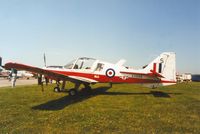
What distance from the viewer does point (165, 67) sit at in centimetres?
1652

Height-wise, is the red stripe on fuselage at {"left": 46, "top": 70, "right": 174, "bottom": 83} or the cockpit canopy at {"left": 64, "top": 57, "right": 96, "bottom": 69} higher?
the cockpit canopy at {"left": 64, "top": 57, "right": 96, "bottom": 69}

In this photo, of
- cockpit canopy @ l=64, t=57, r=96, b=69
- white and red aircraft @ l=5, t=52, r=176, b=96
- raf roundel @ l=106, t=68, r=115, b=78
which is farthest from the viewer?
cockpit canopy @ l=64, t=57, r=96, b=69

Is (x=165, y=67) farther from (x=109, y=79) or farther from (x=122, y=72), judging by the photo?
(x=109, y=79)

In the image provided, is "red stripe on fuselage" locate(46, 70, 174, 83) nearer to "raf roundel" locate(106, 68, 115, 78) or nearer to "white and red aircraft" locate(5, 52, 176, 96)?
"white and red aircraft" locate(5, 52, 176, 96)

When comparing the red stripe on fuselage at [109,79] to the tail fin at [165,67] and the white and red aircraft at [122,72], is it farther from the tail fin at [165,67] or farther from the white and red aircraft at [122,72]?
the tail fin at [165,67]

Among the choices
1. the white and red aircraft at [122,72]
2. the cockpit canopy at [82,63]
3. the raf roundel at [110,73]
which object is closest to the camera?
the white and red aircraft at [122,72]

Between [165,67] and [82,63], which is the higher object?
[82,63]

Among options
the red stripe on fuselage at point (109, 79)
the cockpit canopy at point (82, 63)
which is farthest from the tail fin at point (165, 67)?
the cockpit canopy at point (82, 63)

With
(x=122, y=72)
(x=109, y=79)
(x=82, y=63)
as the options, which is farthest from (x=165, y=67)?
(x=82, y=63)

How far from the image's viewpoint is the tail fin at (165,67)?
16359 millimetres

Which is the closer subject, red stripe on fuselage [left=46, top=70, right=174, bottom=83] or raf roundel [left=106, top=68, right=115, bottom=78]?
red stripe on fuselage [left=46, top=70, right=174, bottom=83]

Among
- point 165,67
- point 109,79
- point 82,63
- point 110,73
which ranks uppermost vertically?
point 82,63

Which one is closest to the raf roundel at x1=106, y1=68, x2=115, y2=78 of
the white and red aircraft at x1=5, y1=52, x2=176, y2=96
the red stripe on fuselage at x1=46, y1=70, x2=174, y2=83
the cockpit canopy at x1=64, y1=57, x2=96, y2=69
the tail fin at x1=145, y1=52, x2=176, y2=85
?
the white and red aircraft at x1=5, y1=52, x2=176, y2=96

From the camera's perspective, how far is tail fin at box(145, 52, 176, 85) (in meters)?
16.4
